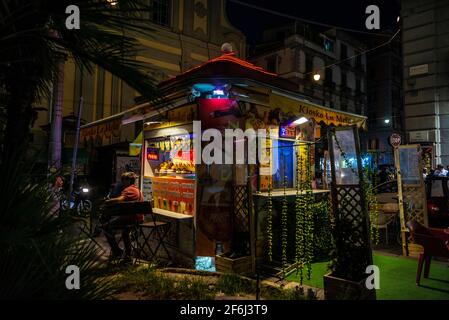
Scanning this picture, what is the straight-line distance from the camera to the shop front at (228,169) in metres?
6.27

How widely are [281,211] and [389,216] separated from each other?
12.5ft

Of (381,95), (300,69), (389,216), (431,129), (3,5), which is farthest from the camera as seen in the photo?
(381,95)

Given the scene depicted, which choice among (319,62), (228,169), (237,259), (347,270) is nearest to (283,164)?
(228,169)

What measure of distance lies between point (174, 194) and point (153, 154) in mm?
2011

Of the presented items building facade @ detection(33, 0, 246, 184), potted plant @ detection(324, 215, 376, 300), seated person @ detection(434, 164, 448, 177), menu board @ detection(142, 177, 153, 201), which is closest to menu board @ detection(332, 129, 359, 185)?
potted plant @ detection(324, 215, 376, 300)

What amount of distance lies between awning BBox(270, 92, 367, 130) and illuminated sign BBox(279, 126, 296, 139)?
1.44 meters

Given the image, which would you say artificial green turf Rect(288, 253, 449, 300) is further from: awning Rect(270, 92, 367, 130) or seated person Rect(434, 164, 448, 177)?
seated person Rect(434, 164, 448, 177)

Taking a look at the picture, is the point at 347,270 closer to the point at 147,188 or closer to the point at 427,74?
the point at 147,188

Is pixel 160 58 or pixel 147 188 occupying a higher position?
pixel 160 58

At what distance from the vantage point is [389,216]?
866cm

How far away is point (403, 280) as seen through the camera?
565cm

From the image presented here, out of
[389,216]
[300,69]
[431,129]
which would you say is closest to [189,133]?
[389,216]

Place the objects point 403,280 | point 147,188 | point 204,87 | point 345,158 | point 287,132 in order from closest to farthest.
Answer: point 345,158
point 403,280
point 204,87
point 287,132
point 147,188
